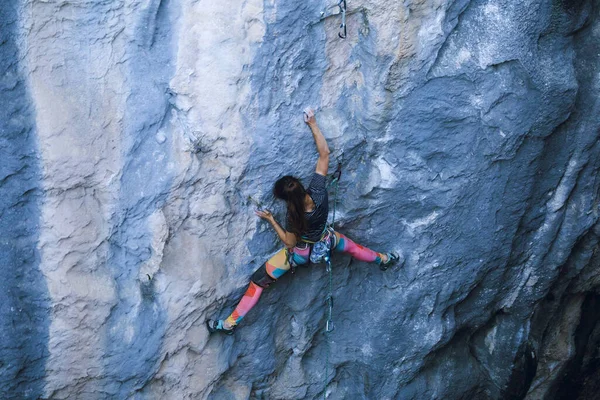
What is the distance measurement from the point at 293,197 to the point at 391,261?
935 mm

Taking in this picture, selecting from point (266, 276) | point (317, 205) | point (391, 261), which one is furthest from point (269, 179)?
point (391, 261)

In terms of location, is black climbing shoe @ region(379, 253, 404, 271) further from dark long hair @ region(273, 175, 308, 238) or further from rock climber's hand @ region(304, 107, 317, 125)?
rock climber's hand @ region(304, 107, 317, 125)

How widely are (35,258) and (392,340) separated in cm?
231

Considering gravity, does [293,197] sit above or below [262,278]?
above

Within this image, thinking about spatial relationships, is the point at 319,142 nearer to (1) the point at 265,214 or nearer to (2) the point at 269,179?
(2) the point at 269,179

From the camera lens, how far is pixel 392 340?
4.79m

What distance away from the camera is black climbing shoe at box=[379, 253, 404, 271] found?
14.7ft

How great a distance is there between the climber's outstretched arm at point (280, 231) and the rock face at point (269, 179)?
0.08 m

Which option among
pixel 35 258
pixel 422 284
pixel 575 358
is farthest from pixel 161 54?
pixel 575 358

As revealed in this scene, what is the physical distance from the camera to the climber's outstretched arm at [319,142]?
3906mm

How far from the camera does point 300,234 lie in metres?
4.01

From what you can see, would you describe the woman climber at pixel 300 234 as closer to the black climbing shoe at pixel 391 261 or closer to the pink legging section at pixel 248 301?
the pink legging section at pixel 248 301

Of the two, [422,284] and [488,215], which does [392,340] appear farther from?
[488,215]

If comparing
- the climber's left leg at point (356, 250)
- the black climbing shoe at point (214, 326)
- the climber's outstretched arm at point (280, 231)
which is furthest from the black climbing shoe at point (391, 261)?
the black climbing shoe at point (214, 326)
